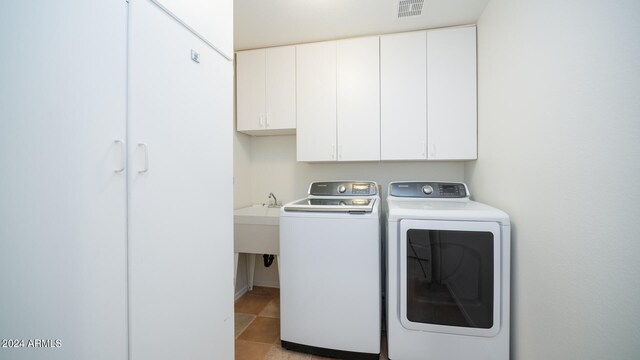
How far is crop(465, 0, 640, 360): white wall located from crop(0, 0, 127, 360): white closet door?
1.60 metres

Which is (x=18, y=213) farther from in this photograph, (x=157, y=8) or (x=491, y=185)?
(x=491, y=185)

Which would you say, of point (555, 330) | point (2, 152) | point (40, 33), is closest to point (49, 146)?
point (2, 152)

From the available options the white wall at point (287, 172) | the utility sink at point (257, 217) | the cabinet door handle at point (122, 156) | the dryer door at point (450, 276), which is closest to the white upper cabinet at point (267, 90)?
the white wall at point (287, 172)

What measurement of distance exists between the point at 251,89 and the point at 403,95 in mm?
1391

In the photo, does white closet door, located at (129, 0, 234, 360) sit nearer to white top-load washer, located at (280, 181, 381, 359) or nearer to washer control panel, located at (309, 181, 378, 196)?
white top-load washer, located at (280, 181, 381, 359)

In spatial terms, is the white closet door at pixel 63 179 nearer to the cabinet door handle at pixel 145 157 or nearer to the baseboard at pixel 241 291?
the cabinet door handle at pixel 145 157

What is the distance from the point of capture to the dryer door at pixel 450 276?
1.39m

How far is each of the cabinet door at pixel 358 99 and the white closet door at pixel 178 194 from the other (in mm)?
1111

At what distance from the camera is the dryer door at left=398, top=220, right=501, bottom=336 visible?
54.6 inches

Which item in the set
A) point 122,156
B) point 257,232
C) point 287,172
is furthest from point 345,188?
point 122,156

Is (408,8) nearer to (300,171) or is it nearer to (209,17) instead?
(209,17)

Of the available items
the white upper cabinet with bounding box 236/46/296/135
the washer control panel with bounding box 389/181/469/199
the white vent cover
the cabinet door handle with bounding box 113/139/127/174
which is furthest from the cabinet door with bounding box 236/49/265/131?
the cabinet door handle with bounding box 113/139/127/174

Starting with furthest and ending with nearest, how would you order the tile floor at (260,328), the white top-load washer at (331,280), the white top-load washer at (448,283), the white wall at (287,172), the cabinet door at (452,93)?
the white wall at (287,172) < the cabinet door at (452,93) < the tile floor at (260,328) < the white top-load washer at (331,280) < the white top-load washer at (448,283)

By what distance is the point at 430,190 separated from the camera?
2.03 metres
